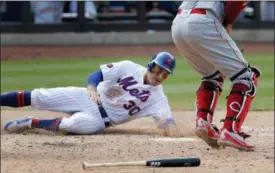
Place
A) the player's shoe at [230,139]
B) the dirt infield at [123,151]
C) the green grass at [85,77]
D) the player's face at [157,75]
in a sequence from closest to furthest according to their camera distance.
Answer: the dirt infield at [123,151], the player's shoe at [230,139], the player's face at [157,75], the green grass at [85,77]

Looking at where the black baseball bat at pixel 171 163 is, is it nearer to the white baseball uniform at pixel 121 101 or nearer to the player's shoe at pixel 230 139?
the player's shoe at pixel 230 139

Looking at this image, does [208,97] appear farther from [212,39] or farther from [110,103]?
[110,103]

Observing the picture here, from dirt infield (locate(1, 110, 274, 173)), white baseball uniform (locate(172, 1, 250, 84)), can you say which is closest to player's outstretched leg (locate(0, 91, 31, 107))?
dirt infield (locate(1, 110, 274, 173))

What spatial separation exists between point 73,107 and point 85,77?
222 inches

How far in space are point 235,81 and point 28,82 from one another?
6786 millimetres

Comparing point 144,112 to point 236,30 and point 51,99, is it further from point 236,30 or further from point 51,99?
point 236,30

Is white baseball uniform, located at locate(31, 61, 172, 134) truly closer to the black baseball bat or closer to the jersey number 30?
the jersey number 30

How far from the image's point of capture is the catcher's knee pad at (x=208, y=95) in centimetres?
594

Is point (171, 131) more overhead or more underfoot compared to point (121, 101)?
more underfoot

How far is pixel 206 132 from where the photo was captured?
18.9ft

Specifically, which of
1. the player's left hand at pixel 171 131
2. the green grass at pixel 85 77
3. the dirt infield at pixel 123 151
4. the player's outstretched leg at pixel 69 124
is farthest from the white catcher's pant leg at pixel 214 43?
the green grass at pixel 85 77

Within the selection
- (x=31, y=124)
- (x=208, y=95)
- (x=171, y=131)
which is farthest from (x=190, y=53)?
(x=31, y=124)

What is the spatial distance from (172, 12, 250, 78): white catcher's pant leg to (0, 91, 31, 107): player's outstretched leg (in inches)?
77.0

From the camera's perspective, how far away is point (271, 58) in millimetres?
16156
